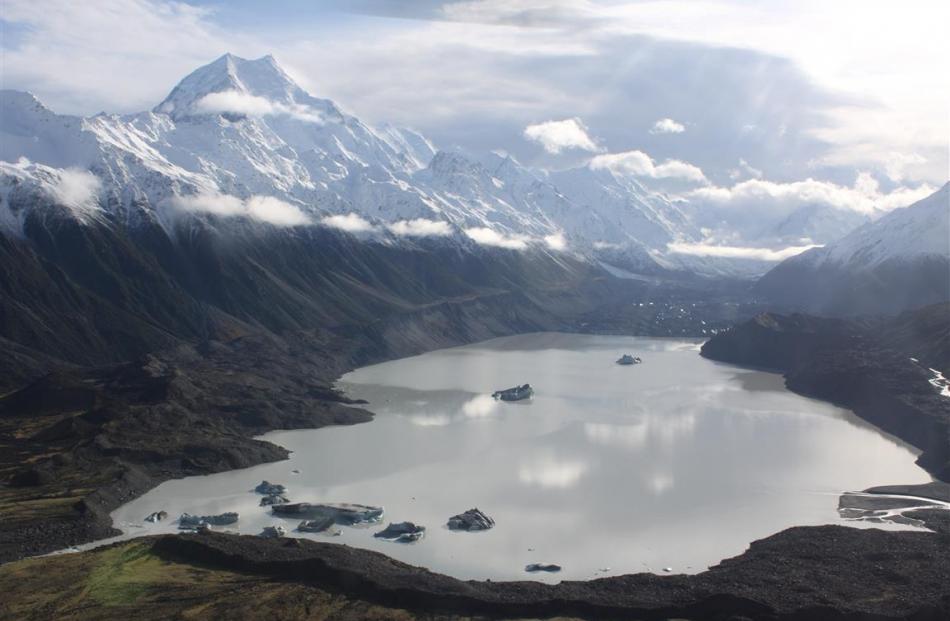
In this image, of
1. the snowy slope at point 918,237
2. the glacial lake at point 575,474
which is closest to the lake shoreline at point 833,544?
the glacial lake at point 575,474

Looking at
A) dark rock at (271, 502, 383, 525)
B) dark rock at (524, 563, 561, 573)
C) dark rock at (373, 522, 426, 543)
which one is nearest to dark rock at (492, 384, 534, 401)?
dark rock at (271, 502, 383, 525)

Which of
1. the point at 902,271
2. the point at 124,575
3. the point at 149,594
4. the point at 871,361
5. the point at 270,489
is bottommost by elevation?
the point at 149,594

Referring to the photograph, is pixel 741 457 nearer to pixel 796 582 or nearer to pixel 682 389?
pixel 796 582

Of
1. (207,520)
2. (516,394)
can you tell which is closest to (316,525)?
(207,520)

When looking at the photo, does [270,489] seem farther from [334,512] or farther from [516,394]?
[516,394]

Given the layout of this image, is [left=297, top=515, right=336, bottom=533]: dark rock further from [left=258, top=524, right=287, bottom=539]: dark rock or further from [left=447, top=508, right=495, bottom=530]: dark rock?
[left=447, top=508, right=495, bottom=530]: dark rock

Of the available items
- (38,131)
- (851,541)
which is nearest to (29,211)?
(38,131)
